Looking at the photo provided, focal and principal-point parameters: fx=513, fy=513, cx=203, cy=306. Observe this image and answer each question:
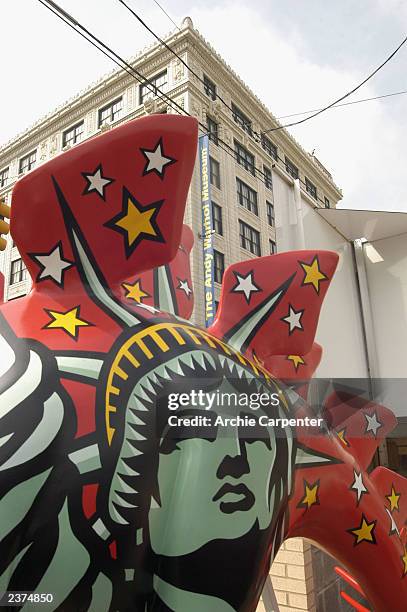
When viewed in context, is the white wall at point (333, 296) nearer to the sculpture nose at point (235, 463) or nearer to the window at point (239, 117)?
the sculpture nose at point (235, 463)

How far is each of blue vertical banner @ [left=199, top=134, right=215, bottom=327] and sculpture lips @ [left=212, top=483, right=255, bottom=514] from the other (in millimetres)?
6369

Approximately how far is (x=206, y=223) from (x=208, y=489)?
782 centimetres

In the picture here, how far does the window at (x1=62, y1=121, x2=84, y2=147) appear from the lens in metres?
11.0

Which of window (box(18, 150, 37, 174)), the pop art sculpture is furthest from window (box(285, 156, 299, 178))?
the pop art sculpture

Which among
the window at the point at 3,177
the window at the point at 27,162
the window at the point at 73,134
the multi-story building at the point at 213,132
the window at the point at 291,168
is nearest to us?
the multi-story building at the point at 213,132

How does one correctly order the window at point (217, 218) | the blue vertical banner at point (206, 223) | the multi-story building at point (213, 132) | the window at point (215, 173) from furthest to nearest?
the window at point (215, 173)
the window at point (217, 218)
the multi-story building at point (213, 132)
the blue vertical banner at point (206, 223)

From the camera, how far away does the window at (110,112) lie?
34.2 ft

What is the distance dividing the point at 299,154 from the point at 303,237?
24.9 ft

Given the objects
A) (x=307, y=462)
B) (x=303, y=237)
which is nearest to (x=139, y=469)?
(x=307, y=462)

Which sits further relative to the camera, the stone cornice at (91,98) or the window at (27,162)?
the window at (27,162)

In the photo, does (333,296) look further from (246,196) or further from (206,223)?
(246,196)

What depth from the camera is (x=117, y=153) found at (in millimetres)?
766

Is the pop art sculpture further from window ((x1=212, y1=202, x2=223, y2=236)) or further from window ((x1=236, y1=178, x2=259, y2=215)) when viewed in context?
window ((x1=236, y1=178, x2=259, y2=215))

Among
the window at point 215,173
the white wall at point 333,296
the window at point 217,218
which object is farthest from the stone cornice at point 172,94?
the white wall at point 333,296
